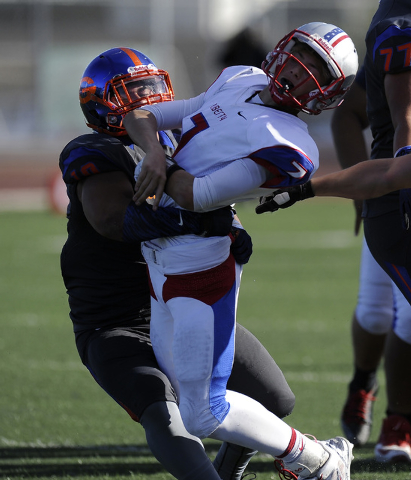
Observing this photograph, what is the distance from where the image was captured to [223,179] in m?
2.32

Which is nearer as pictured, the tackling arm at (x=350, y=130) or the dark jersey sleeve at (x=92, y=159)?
the dark jersey sleeve at (x=92, y=159)

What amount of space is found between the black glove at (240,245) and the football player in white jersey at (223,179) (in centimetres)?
6

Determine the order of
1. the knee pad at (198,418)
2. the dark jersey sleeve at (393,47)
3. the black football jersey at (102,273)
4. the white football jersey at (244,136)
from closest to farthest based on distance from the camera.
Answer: the white football jersey at (244,136)
the knee pad at (198,418)
the dark jersey sleeve at (393,47)
the black football jersey at (102,273)

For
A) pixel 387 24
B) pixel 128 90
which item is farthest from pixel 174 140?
pixel 387 24

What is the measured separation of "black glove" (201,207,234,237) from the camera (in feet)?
8.05

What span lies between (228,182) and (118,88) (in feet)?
2.45

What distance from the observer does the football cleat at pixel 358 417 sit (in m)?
3.67

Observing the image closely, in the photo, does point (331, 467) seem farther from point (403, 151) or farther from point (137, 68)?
point (137, 68)

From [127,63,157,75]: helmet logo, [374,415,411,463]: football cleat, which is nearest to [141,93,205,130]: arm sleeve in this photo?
[127,63,157,75]: helmet logo

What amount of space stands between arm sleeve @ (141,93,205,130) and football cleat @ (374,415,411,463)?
167 cm

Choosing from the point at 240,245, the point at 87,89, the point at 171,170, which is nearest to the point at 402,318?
the point at 240,245

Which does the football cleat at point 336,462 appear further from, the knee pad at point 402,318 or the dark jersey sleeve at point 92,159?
the dark jersey sleeve at point 92,159

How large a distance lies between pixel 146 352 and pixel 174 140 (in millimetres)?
813

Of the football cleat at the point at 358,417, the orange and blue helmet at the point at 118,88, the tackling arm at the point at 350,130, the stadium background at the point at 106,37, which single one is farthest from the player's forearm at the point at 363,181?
the stadium background at the point at 106,37
